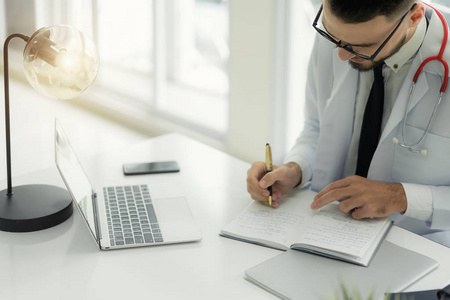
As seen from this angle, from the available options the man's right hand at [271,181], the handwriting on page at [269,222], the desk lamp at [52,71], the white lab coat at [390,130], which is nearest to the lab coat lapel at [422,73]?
the white lab coat at [390,130]

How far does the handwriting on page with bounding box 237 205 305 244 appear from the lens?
4.77 feet

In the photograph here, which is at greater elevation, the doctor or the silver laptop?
the doctor

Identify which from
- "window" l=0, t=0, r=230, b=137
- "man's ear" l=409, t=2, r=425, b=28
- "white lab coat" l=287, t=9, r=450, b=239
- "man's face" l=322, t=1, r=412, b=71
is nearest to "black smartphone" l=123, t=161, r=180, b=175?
"white lab coat" l=287, t=9, r=450, b=239

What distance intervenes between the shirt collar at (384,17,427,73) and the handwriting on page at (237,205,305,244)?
53cm

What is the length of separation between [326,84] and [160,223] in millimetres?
752

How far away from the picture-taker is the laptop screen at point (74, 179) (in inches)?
55.0

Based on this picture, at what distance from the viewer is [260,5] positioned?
2871 mm

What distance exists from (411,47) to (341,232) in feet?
1.92

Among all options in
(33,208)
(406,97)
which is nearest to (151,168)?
(33,208)

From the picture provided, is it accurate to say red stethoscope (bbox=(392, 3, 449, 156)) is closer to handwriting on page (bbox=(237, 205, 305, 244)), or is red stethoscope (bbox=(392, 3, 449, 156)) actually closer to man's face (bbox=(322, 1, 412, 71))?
man's face (bbox=(322, 1, 412, 71))

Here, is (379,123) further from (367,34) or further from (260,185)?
(260,185)

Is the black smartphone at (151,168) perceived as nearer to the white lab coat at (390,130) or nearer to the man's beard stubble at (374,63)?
the white lab coat at (390,130)

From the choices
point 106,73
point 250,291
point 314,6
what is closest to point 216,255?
point 250,291

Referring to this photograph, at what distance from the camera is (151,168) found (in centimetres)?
187
